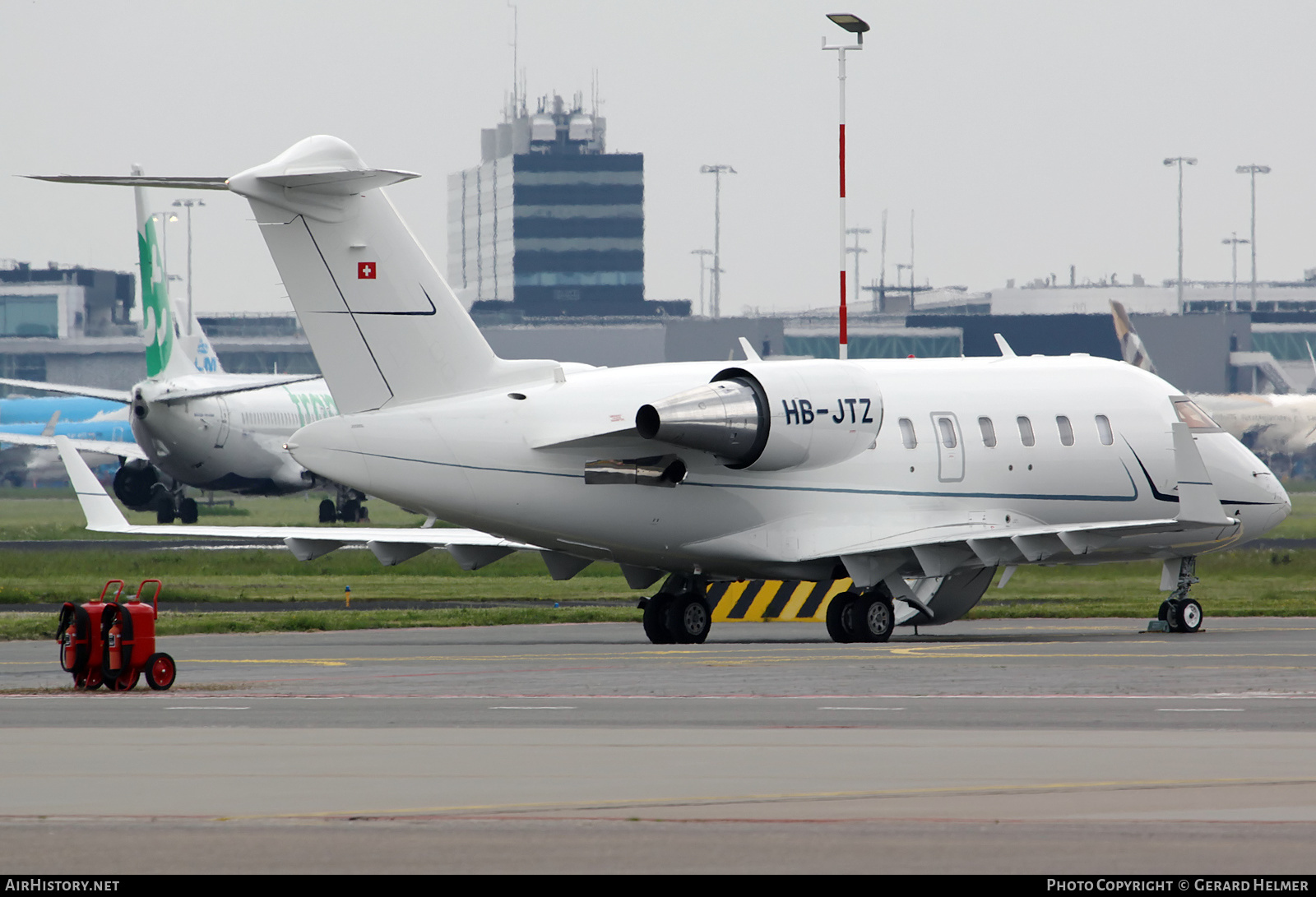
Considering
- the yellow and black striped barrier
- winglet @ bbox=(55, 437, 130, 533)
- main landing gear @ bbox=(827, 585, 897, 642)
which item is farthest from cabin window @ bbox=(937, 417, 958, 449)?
winglet @ bbox=(55, 437, 130, 533)

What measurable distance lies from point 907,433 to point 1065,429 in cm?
294

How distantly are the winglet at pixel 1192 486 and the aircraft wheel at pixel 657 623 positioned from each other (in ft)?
25.3

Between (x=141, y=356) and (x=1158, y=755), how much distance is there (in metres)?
174

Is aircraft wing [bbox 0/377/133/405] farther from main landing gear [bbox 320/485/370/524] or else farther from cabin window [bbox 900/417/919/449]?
cabin window [bbox 900/417/919/449]

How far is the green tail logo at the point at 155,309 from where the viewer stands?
222 ft

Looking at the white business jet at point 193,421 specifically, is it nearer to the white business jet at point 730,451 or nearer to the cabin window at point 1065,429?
the white business jet at point 730,451

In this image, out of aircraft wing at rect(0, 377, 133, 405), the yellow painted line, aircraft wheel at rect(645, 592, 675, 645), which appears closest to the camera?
the yellow painted line

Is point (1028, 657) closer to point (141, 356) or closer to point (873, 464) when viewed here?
point (873, 464)

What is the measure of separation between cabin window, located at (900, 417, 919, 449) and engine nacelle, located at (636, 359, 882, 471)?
549mm

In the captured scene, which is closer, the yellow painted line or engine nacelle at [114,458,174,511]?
the yellow painted line

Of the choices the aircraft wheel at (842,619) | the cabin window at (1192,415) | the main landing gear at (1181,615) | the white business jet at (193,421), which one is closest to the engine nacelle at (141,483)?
the white business jet at (193,421)

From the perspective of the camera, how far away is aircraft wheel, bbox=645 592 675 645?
94.4ft

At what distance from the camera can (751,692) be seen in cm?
1945

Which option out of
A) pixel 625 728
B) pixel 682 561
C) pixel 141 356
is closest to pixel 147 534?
pixel 682 561
